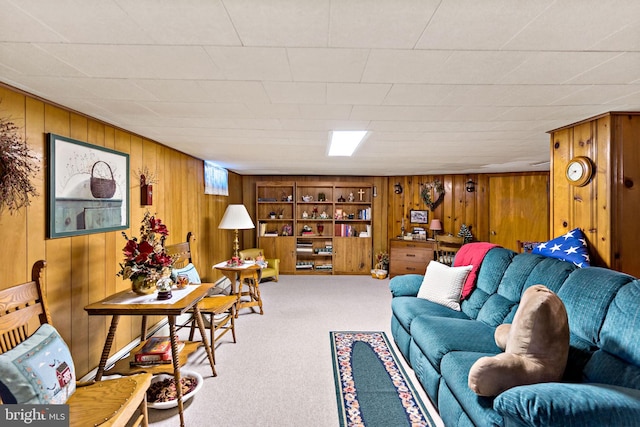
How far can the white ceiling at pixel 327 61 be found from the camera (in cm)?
115

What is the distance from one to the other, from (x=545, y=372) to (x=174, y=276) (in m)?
2.71

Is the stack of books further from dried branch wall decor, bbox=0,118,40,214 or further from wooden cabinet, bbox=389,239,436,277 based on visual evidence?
wooden cabinet, bbox=389,239,436,277

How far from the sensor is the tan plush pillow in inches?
58.5

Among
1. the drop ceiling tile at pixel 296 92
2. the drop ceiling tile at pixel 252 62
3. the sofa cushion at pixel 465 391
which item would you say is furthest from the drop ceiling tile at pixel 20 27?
the sofa cushion at pixel 465 391

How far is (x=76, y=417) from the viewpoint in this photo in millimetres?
1488

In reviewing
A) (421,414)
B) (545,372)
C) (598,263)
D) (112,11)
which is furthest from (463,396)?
(112,11)

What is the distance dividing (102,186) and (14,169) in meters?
0.73

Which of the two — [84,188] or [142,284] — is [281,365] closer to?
[142,284]

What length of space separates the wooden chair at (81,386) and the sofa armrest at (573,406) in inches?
71.0

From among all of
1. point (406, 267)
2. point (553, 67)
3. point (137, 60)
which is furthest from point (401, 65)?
point (406, 267)

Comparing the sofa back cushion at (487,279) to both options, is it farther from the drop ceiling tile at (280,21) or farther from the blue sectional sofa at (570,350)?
the drop ceiling tile at (280,21)

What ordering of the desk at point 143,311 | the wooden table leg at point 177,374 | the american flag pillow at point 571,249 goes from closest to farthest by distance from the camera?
the wooden table leg at point 177,374 < the desk at point 143,311 < the american flag pillow at point 571,249

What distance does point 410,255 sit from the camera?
623 centimetres

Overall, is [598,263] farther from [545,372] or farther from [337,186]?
[337,186]
